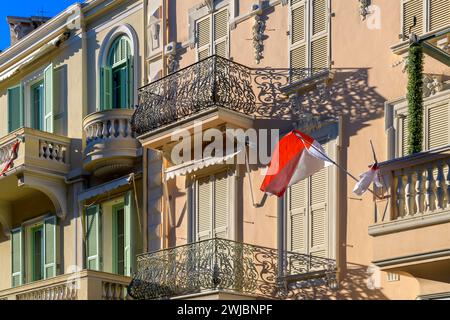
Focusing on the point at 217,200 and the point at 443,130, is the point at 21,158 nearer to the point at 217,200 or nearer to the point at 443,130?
the point at 217,200

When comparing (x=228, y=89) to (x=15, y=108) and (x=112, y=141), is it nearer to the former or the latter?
(x=112, y=141)

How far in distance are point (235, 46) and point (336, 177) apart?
12.2 ft

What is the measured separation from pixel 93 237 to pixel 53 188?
1.36 m

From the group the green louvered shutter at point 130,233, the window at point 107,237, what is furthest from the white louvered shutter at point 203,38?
the window at point 107,237

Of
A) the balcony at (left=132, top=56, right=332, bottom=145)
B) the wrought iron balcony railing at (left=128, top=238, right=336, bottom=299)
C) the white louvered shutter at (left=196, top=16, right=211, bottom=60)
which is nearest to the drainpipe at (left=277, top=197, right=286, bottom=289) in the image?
the wrought iron balcony railing at (left=128, top=238, right=336, bottom=299)

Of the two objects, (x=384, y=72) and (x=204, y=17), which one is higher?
(x=204, y=17)

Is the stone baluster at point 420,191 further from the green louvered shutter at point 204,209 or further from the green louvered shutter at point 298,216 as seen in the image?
the green louvered shutter at point 204,209

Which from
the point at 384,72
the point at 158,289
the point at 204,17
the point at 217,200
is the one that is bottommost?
the point at 158,289

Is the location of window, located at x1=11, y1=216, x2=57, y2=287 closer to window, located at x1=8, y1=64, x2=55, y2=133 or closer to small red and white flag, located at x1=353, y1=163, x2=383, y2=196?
window, located at x1=8, y1=64, x2=55, y2=133

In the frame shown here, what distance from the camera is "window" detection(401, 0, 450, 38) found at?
19719 mm

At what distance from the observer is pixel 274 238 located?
72.1 feet

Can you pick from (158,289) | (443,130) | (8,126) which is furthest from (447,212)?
(8,126)

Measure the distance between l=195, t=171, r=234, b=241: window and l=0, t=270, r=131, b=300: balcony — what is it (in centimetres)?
162

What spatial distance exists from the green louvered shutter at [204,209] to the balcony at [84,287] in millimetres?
1604
